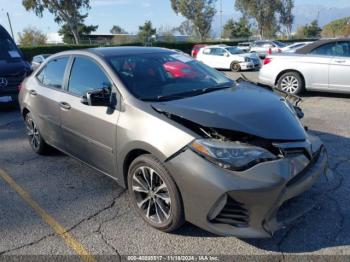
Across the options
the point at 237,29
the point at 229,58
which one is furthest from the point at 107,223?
the point at 237,29

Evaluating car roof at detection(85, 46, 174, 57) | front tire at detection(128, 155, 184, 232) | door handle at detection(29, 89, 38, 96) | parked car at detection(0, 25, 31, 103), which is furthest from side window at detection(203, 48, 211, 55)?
front tire at detection(128, 155, 184, 232)

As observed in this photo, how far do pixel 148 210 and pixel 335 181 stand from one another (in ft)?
7.23

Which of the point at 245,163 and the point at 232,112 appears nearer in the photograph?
the point at 245,163

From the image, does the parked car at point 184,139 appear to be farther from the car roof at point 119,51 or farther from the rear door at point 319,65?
the rear door at point 319,65

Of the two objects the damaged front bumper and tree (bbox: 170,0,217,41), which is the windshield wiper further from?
tree (bbox: 170,0,217,41)

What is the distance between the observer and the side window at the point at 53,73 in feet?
15.5

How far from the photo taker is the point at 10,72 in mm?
9031

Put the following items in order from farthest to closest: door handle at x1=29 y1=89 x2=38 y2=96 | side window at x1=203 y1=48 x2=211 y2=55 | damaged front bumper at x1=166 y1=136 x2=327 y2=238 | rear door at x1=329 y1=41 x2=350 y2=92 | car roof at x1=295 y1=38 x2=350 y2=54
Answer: side window at x1=203 y1=48 x2=211 y2=55
car roof at x1=295 y1=38 x2=350 y2=54
rear door at x1=329 y1=41 x2=350 y2=92
door handle at x1=29 y1=89 x2=38 y2=96
damaged front bumper at x1=166 y1=136 x2=327 y2=238

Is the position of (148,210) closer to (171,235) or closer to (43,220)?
(171,235)

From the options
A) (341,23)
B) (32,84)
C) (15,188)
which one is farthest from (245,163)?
(341,23)

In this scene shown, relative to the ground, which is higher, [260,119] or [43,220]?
[260,119]

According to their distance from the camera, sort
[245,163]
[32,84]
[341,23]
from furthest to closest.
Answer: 1. [341,23]
2. [32,84]
3. [245,163]

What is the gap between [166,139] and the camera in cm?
307

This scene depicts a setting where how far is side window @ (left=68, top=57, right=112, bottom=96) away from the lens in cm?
397
